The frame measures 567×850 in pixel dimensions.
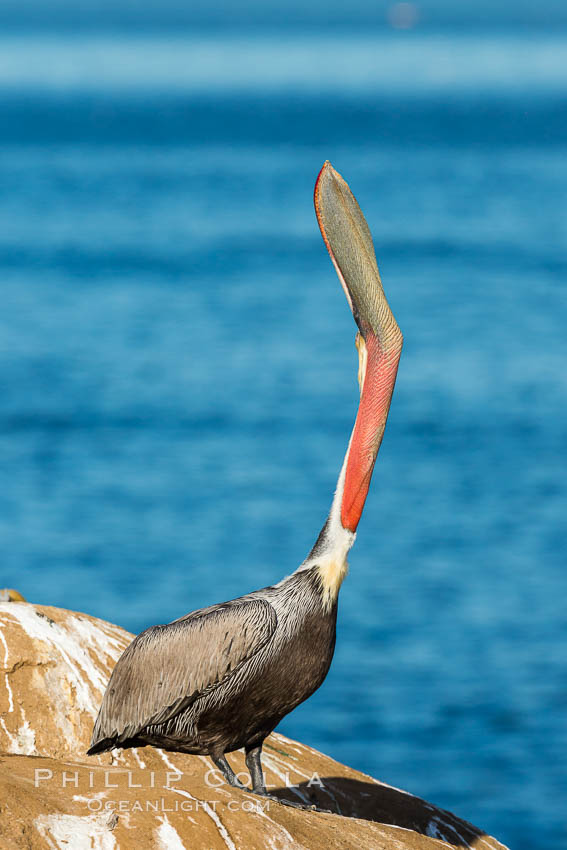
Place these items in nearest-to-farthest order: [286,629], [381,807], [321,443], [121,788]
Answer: [121,788] < [286,629] < [381,807] < [321,443]

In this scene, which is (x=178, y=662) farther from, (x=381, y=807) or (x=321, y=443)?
(x=321, y=443)

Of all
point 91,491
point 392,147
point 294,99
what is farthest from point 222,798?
point 294,99

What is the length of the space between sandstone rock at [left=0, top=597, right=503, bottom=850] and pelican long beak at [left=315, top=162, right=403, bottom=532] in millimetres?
1566

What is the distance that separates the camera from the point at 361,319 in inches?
299

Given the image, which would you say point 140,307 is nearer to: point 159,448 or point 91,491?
point 159,448

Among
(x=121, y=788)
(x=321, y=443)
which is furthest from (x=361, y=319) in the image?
(x=321, y=443)

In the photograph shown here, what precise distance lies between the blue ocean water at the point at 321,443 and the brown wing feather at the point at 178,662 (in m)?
12.1

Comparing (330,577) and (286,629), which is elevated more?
(330,577)

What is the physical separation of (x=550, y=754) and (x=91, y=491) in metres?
12.2

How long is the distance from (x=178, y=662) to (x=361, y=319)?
198 centimetres

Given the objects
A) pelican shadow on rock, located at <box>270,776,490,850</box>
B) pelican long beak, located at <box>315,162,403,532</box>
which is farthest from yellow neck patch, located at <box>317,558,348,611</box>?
pelican shadow on rock, located at <box>270,776,490,850</box>

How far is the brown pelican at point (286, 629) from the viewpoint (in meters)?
7.51

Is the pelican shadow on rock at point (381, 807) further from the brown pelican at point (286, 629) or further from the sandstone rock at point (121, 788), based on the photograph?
the brown pelican at point (286, 629)

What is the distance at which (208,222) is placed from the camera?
64.8m
